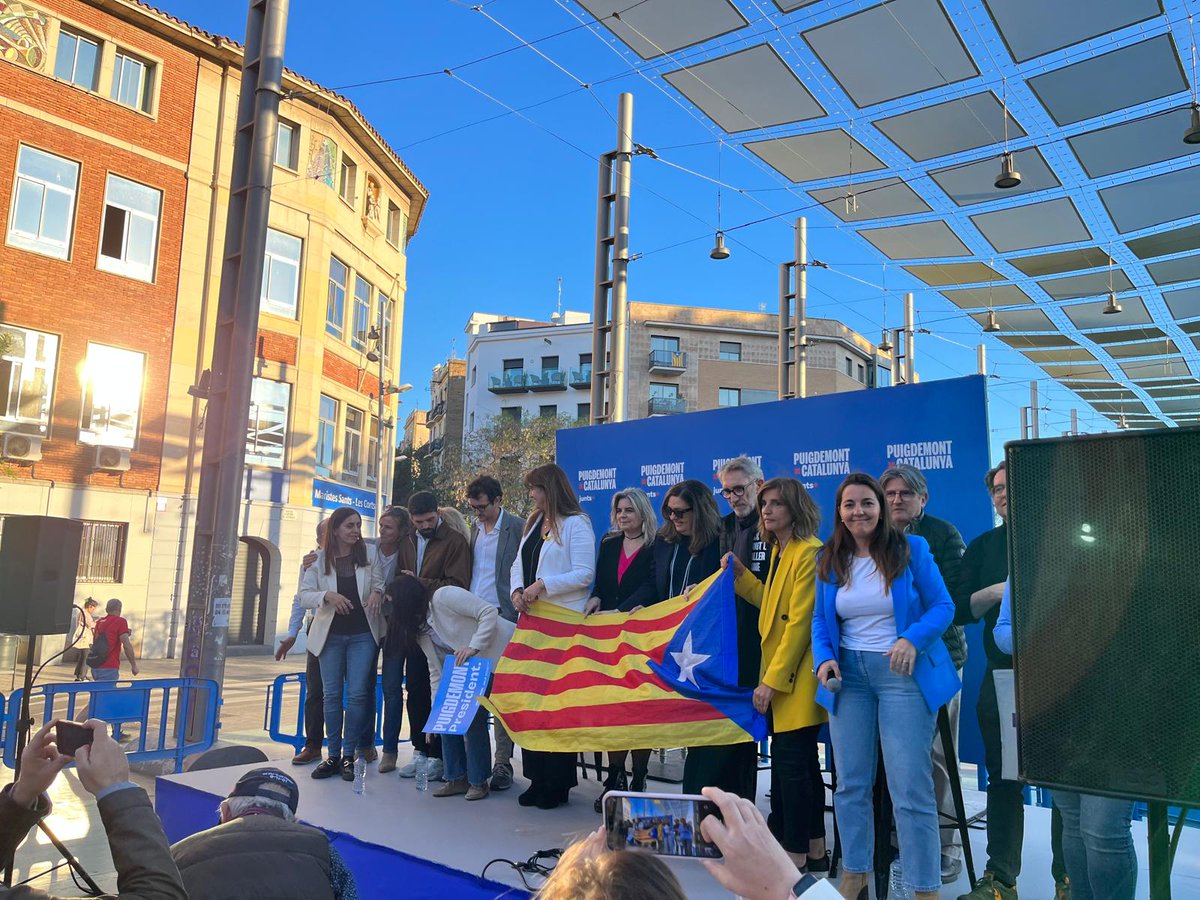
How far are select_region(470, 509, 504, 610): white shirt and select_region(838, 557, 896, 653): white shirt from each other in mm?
2682

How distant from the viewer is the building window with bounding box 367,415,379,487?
30.3 m

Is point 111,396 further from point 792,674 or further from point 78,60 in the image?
point 792,674

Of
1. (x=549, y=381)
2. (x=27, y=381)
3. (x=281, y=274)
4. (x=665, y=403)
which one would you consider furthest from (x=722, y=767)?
(x=549, y=381)

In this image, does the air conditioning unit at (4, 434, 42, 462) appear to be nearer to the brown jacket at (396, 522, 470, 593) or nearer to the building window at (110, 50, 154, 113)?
the building window at (110, 50, 154, 113)

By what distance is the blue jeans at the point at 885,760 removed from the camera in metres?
3.66

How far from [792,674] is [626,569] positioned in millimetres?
1475

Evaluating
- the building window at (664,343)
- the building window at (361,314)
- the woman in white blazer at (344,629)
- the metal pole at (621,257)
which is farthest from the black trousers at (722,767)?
the building window at (664,343)

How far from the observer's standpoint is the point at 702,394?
56406 mm

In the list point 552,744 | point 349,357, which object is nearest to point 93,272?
point 349,357

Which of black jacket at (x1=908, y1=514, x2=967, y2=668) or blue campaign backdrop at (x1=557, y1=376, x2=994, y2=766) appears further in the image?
blue campaign backdrop at (x1=557, y1=376, x2=994, y2=766)

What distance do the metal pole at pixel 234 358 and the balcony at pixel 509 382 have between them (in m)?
51.2

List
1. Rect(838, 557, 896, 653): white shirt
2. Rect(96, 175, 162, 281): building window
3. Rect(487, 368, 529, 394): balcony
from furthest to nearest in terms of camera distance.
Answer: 1. Rect(487, 368, 529, 394): balcony
2. Rect(96, 175, 162, 281): building window
3. Rect(838, 557, 896, 653): white shirt

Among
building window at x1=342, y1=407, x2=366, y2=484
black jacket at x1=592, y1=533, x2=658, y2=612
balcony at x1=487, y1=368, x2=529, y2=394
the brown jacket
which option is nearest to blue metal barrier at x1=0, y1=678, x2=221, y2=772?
the brown jacket

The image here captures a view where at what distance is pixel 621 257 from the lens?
11461 mm
